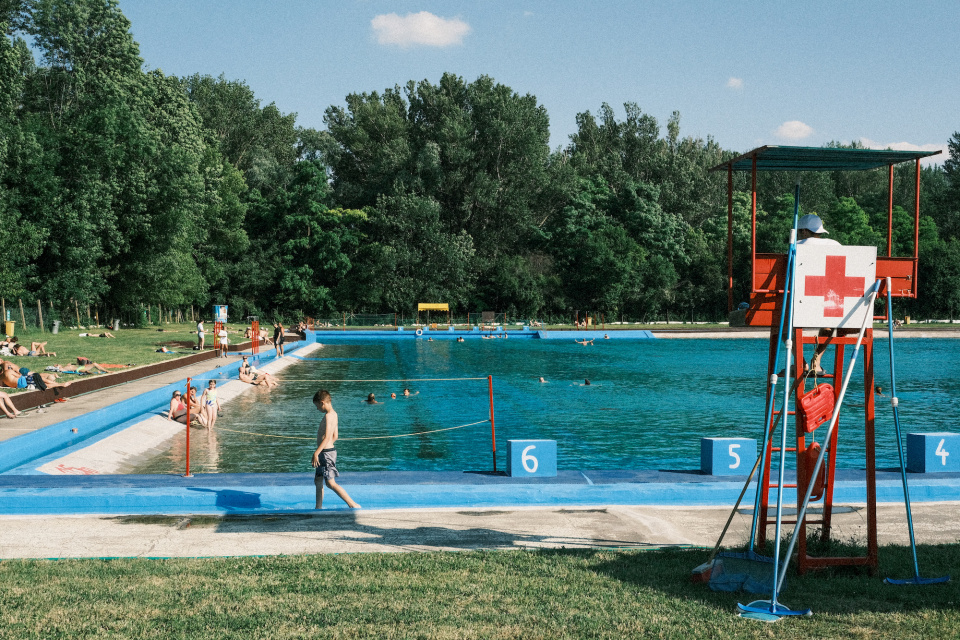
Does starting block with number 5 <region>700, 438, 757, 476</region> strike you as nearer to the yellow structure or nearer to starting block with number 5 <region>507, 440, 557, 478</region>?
starting block with number 5 <region>507, 440, 557, 478</region>

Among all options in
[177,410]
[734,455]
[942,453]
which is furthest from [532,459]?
[177,410]

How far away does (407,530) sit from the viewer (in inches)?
360

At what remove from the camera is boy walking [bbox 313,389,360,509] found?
32.4 ft

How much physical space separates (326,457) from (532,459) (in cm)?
314

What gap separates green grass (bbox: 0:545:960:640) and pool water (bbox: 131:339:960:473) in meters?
8.65

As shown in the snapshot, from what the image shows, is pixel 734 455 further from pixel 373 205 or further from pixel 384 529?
pixel 373 205

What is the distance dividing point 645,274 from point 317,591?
232 feet

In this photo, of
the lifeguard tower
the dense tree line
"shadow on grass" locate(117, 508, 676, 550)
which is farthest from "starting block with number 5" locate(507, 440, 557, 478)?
the dense tree line

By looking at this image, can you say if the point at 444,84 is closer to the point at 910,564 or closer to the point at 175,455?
the point at 175,455

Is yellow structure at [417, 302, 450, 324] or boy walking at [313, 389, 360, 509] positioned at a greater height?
yellow structure at [417, 302, 450, 324]

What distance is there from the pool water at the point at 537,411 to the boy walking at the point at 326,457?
20.4ft

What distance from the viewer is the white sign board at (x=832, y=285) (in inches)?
278

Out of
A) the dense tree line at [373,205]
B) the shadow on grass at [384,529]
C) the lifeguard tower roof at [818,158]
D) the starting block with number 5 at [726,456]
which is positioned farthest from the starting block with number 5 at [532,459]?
the dense tree line at [373,205]

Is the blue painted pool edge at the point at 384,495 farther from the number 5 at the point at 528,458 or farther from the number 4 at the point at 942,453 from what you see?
the number 4 at the point at 942,453
